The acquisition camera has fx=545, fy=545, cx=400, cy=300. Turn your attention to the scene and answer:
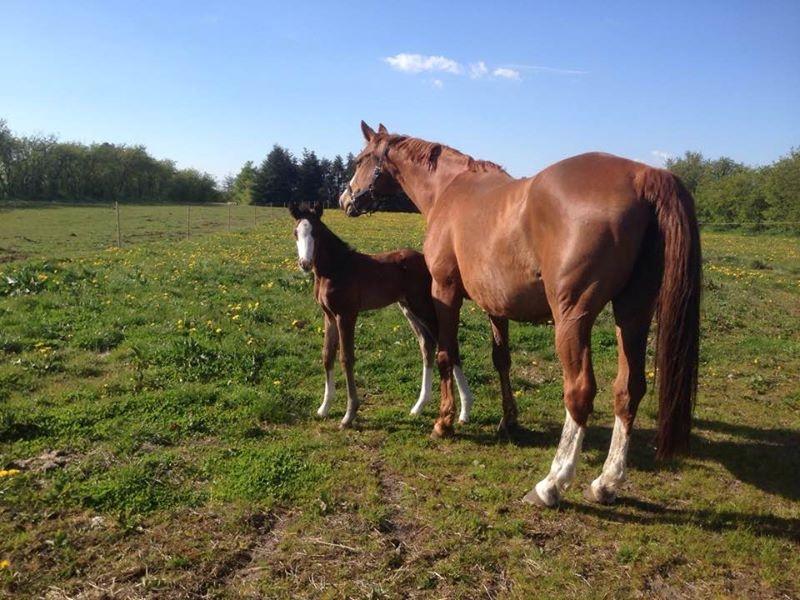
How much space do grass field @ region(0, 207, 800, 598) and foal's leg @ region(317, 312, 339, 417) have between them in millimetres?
207

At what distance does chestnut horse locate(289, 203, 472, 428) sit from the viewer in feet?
18.0

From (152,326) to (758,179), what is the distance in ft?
198

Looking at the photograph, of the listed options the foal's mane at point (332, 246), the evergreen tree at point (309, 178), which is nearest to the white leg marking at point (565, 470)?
the foal's mane at point (332, 246)

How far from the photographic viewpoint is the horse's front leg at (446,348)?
525 centimetres

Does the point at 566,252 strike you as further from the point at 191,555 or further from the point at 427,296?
the point at 191,555

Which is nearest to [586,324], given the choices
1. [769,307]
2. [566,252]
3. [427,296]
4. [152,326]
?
[566,252]

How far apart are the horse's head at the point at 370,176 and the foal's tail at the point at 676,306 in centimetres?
354

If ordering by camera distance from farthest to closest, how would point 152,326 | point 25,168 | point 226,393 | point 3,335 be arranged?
point 25,168 < point 152,326 < point 3,335 < point 226,393

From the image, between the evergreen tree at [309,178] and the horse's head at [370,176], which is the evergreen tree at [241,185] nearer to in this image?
the evergreen tree at [309,178]

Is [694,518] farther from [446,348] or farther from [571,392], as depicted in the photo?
[446,348]

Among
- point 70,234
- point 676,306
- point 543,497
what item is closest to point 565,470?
point 543,497

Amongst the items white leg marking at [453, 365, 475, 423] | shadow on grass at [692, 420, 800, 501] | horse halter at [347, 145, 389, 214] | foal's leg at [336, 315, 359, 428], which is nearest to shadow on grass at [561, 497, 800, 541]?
shadow on grass at [692, 420, 800, 501]

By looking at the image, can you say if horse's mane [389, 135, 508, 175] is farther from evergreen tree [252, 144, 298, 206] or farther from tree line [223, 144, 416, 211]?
evergreen tree [252, 144, 298, 206]

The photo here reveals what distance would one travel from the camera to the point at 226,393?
→ 5855mm
